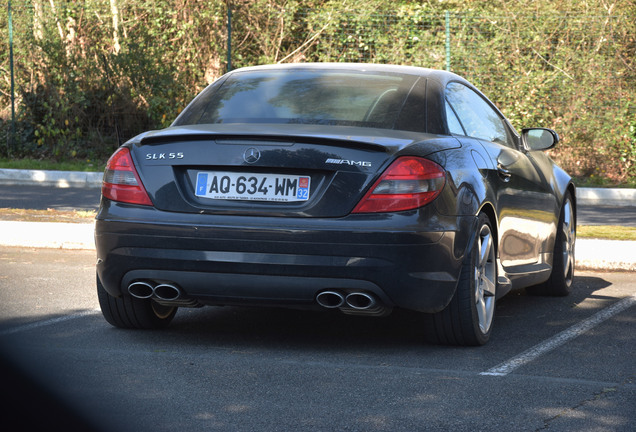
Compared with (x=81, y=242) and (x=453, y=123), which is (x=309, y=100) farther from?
(x=81, y=242)

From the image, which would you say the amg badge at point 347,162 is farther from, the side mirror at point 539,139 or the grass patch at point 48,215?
the grass patch at point 48,215

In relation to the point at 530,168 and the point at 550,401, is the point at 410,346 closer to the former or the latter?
the point at 550,401

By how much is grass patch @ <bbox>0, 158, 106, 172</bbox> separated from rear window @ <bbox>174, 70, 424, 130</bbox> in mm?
12507

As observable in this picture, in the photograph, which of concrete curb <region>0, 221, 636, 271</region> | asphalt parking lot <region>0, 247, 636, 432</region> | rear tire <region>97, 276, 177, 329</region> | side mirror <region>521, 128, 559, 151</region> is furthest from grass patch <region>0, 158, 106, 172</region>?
rear tire <region>97, 276, 177, 329</region>

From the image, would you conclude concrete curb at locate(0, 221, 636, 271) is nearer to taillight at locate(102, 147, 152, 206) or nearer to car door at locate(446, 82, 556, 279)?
car door at locate(446, 82, 556, 279)

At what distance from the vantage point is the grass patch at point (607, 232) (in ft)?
32.6

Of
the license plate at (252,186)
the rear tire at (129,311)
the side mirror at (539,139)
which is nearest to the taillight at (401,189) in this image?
the license plate at (252,186)

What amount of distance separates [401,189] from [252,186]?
705mm

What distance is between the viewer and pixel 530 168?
20.9 feet

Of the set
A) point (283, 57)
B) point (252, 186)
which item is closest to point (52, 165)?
point (283, 57)

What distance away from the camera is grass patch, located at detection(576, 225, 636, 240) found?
992cm

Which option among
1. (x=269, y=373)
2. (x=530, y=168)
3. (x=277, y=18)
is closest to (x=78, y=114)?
(x=277, y=18)

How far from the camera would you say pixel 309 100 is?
5.34 metres

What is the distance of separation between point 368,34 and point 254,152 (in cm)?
1300
